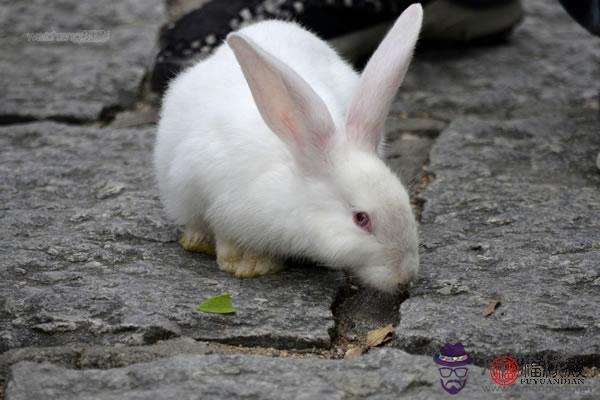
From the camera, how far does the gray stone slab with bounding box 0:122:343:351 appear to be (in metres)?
2.55

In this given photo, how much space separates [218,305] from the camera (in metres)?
2.68

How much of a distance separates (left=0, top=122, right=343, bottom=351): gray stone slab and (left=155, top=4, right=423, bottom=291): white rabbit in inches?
4.7

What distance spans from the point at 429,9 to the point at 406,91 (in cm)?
60

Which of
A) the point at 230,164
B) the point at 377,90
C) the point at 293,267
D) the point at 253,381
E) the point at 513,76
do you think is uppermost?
the point at 377,90

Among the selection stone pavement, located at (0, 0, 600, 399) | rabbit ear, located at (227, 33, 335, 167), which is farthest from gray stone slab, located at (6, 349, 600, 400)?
rabbit ear, located at (227, 33, 335, 167)

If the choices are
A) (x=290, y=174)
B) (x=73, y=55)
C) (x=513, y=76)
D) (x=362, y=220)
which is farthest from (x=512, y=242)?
(x=73, y=55)

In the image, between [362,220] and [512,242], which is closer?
[362,220]

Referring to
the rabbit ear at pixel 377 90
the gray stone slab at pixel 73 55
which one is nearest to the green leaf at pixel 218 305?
the rabbit ear at pixel 377 90

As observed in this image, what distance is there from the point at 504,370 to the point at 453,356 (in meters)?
0.13

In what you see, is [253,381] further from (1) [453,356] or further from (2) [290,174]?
(2) [290,174]

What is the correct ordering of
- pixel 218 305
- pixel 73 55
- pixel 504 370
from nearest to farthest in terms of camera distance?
pixel 504 370
pixel 218 305
pixel 73 55

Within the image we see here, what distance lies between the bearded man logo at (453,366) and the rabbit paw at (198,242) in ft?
3.07

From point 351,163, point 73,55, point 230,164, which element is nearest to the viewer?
point 351,163

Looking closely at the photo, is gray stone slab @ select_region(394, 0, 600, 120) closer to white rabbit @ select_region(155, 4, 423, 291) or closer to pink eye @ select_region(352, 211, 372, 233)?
white rabbit @ select_region(155, 4, 423, 291)
